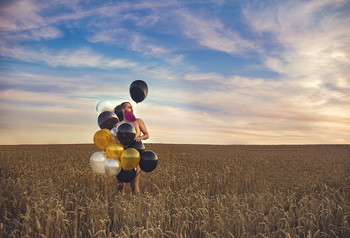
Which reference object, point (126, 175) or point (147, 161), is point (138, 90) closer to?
point (147, 161)

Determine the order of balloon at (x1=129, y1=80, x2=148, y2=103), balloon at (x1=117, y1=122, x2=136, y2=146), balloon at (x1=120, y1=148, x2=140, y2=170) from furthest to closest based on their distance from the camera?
balloon at (x1=129, y1=80, x2=148, y2=103)
balloon at (x1=120, y1=148, x2=140, y2=170)
balloon at (x1=117, y1=122, x2=136, y2=146)

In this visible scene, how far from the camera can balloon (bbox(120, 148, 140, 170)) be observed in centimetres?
545

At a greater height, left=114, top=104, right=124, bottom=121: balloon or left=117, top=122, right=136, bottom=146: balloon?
left=114, top=104, right=124, bottom=121: balloon

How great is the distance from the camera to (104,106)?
627cm

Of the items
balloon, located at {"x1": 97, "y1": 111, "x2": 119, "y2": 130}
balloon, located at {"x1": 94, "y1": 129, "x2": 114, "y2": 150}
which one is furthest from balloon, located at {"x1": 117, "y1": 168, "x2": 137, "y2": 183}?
balloon, located at {"x1": 97, "y1": 111, "x2": 119, "y2": 130}

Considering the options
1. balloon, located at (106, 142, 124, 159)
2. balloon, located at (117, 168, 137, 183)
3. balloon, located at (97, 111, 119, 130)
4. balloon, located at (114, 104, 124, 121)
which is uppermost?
balloon, located at (114, 104, 124, 121)

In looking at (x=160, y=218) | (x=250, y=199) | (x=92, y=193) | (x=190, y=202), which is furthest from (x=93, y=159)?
(x=250, y=199)

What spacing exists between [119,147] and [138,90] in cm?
150

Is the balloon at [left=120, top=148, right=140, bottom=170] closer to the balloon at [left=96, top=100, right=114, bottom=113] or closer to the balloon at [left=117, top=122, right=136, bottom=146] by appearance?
the balloon at [left=117, top=122, right=136, bottom=146]

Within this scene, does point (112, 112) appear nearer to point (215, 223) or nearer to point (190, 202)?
point (190, 202)

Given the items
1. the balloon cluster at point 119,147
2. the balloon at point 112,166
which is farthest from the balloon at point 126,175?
the balloon at point 112,166

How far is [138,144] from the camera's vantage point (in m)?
5.81

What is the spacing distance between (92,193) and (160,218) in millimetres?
2556

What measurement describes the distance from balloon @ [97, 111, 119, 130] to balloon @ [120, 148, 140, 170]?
0.92 meters
